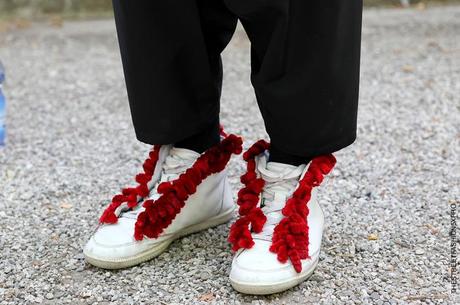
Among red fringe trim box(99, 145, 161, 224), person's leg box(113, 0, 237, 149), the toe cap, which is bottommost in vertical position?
the toe cap

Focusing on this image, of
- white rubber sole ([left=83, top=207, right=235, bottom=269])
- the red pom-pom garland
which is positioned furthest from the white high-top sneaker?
the red pom-pom garland

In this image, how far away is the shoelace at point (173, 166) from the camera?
139 centimetres

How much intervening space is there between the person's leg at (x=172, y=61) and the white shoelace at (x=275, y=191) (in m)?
0.15

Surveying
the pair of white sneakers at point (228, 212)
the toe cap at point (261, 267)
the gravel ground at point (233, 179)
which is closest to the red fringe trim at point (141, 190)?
the pair of white sneakers at point (228, 212)

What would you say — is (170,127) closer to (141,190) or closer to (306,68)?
(141,190)

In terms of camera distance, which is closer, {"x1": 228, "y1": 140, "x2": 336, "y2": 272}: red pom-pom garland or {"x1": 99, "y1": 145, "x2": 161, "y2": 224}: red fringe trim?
{"x1": 228, "y1": 140, "x2": 336, "y2": 272}: red pom-pom garland

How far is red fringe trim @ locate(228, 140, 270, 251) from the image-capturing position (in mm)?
1286

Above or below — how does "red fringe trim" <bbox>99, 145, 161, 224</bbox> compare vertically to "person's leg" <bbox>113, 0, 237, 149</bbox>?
below

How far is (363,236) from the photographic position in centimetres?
148

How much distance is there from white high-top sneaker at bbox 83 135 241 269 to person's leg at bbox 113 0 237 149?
8 centimetres

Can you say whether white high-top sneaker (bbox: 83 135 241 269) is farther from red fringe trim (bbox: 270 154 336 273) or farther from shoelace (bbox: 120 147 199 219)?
red fringe trim (bbox: 270 154 336 273)

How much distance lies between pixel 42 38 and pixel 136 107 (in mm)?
2170

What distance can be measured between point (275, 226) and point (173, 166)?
0.24 metres

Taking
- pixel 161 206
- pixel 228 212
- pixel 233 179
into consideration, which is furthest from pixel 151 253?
pixel 233 179
